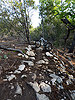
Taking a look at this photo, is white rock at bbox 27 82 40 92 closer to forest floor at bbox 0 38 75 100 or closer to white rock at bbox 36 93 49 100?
forest floor at bbox 0 38 75 100

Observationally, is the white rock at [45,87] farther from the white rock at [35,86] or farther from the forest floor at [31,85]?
the white rock at [35,86]

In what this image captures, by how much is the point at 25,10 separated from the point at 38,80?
663 centimetres

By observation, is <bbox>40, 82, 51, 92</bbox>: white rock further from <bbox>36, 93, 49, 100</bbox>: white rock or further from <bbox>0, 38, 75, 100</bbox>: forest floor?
<bbox>36, 93, 49, 100</bbox>: white rock

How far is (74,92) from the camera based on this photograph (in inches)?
120

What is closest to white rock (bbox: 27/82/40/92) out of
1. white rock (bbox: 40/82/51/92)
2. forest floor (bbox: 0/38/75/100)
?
forest floor (bbox: 0/38/75/100)

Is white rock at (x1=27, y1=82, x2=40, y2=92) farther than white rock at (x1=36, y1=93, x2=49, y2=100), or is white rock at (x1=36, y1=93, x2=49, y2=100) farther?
white rock at (x1=27, y1=82, x2=40, y2=92)

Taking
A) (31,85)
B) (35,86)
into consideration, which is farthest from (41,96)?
(31,85)

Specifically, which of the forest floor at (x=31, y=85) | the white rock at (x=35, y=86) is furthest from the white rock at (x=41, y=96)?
the white rock at (x=35, y=86)

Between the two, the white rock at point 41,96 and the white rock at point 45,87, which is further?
the white rock at point 45,87

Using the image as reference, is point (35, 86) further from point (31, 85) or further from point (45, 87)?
point (45, 87)

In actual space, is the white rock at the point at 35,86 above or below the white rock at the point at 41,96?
above

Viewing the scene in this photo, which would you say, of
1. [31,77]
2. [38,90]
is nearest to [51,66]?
[31,77]

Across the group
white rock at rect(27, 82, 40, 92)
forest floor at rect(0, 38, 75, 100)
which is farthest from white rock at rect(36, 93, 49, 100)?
white rock at rect(27, 82, 40, 92)

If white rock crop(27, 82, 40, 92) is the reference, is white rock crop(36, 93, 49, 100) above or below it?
below
